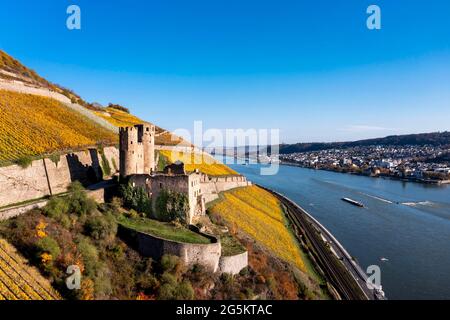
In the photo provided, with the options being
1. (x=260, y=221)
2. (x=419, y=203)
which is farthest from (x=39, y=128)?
(x=419, y=203)

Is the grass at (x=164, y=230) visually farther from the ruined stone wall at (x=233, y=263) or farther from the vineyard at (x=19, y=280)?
the vineyard at (x=19, y=280)

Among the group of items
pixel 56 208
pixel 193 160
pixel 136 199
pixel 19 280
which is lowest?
pixel 19 280

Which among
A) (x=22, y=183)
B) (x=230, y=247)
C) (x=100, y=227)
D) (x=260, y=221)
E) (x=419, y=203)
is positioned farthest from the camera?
(x=419, y=203)

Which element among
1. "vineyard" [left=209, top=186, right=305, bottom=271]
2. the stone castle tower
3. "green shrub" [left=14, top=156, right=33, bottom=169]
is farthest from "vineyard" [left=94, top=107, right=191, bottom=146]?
"green shrub" [left=14, top=156, right=33, bottom=169]

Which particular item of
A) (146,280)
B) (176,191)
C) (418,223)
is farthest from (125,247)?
(418,223)

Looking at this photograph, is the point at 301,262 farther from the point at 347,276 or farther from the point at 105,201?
the point at 105,201

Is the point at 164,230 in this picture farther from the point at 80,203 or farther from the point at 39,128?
the point at 39,128

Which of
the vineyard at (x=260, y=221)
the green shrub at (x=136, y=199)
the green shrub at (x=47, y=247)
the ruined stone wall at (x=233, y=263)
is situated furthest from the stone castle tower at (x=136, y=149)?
the ruined stone wall at (x=233, y=263)
